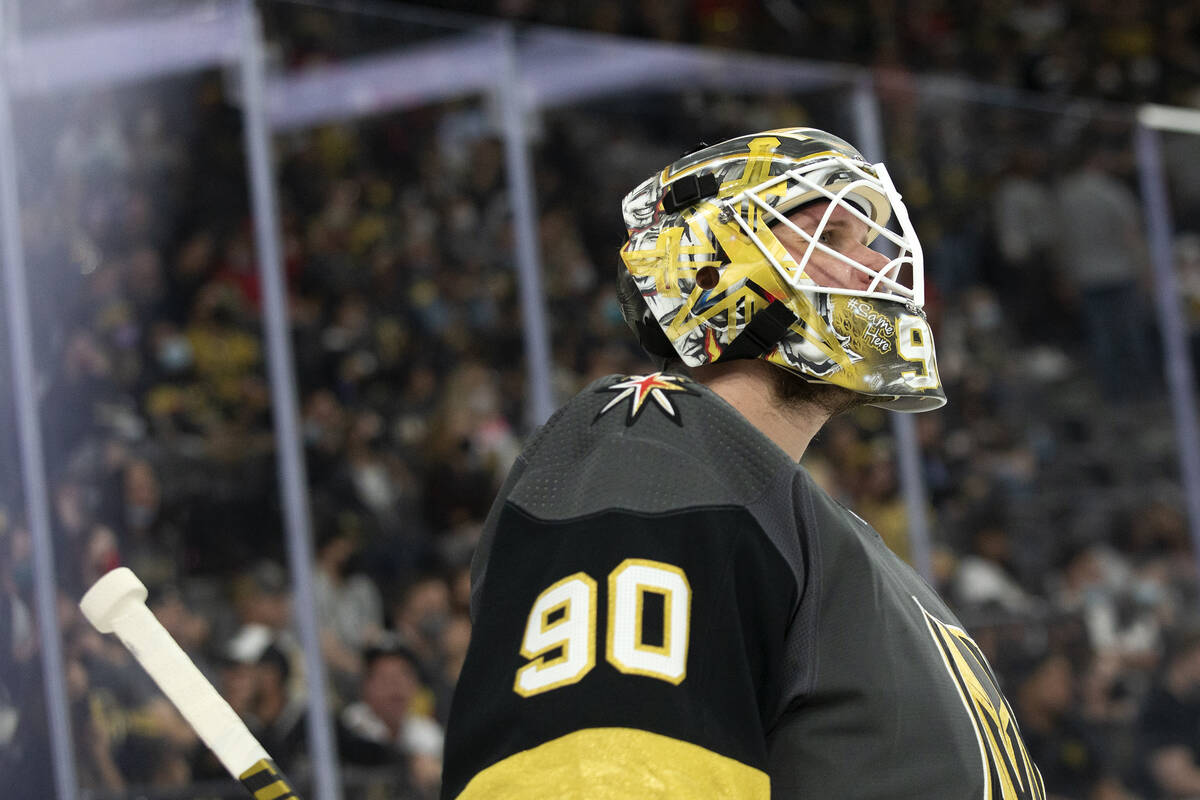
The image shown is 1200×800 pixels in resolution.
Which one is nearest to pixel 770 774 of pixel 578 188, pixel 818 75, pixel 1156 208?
pixel 578 188

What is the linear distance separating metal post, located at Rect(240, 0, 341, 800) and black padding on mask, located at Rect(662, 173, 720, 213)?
2310 millimetres

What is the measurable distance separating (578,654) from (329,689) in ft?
8.45

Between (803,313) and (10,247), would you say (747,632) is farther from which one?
(10,247)

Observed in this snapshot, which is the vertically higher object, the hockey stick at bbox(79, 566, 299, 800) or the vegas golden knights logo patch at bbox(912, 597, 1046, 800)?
the hockey stick at bbox(79, 566, 299, 800)

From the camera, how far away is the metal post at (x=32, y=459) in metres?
2.67

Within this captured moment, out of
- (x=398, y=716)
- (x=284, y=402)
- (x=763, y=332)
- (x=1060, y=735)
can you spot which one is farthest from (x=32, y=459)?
(x=1060, y=735)

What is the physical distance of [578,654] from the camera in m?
0.95

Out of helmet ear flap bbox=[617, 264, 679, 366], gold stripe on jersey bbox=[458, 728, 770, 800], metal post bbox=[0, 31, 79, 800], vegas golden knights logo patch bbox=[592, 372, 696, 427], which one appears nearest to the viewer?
gold stripe on jersey bbox=[458, 728, 770, 800]

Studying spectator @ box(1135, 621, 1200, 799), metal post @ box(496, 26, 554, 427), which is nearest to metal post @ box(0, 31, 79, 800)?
metal post @ box(496, 26, 554, 427)

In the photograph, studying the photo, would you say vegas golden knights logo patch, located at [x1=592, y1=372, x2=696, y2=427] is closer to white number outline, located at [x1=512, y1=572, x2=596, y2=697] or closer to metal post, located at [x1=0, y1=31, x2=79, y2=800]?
white number outline, located at [x1=512, y1=572, x2=596, y2=697]

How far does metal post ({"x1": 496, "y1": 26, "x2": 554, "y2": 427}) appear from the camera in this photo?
159 inches

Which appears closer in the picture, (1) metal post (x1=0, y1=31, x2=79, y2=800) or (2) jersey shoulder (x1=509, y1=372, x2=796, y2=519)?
(2) jersey shoulder (x1=509, y1=372, x2=796, y2=519)

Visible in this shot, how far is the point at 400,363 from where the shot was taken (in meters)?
3.89

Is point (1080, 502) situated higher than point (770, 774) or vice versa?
point (770, 774)
